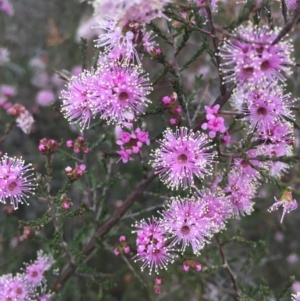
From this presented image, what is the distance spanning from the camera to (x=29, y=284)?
116 inches

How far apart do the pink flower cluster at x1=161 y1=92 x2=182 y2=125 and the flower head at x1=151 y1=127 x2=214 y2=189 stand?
0.15m

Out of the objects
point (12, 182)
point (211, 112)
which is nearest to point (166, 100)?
point (211, 112)

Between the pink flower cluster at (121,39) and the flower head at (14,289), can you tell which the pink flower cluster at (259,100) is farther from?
the flower head at (14,289)

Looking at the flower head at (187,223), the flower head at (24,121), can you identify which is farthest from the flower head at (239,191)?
the flower head at (24,121)

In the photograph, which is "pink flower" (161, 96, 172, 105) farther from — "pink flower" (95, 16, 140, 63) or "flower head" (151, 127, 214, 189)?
"pink flower" (95, 16, 140, 63)

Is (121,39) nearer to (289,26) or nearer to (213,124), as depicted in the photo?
(213,124)

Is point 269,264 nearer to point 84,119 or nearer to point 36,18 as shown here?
point 84,119

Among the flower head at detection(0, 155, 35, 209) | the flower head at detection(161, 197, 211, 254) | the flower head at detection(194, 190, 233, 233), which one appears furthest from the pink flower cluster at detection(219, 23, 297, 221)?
the flower head at detection(0, 155, 35, 209)

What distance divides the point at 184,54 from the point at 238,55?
3.78 m

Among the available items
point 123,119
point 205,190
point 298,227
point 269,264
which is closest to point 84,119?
point 123,119

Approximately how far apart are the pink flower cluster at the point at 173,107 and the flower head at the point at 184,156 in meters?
0.15

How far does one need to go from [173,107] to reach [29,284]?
1.51 m

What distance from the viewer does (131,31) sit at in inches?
84.7

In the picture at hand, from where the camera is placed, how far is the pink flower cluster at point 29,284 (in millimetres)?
2832
